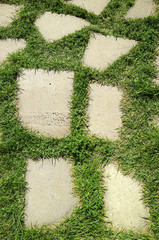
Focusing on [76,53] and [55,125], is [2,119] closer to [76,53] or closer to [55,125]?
[55,125]

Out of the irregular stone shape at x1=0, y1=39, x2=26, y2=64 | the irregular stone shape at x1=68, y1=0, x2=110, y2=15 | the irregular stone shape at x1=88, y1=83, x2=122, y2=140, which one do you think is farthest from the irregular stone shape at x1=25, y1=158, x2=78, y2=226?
the irregular stone shape at x1=68, y1=0, x2=110, y2=15

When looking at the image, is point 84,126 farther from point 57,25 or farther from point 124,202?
point 57,25

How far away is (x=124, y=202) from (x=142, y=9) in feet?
7.11

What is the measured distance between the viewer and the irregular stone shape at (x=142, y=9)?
2834 mm

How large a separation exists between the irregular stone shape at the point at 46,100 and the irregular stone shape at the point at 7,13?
0.73m

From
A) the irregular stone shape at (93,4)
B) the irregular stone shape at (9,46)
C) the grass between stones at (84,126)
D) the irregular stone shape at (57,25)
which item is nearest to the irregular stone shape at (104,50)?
the grass between stones at (84,126)

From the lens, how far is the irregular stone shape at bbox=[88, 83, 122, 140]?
7.66ft

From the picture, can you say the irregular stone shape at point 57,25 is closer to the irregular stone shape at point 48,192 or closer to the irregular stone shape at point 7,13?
the irregular stone shape at point 7,13

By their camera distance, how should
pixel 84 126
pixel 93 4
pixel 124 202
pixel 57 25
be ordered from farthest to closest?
pixel 93 4, pixel 57 25, pixel 84 126, pixel 124 202

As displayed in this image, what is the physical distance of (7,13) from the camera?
287 cm

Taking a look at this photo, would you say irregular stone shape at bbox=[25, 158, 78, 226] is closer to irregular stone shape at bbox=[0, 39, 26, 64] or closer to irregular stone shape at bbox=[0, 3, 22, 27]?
irregular stone shape at bbox=[0, 39, 26, 64]

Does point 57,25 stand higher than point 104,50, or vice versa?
point 57,25

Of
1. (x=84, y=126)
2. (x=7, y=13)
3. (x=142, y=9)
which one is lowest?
(x=84, y=126)

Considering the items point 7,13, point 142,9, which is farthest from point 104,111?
point 7,13
